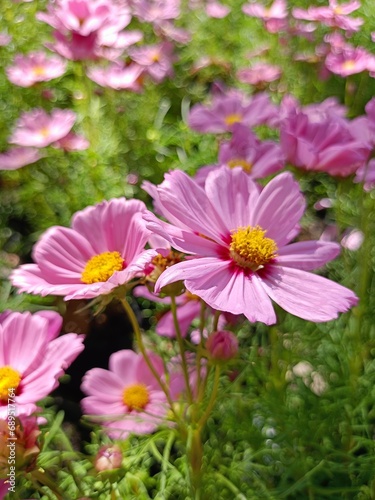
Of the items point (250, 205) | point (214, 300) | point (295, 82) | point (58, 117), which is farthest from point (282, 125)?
point (295, 82)

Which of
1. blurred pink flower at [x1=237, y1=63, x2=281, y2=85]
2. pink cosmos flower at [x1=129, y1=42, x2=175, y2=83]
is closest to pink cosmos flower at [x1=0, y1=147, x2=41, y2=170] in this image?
pink cosmos flower at [x1=129, y1=42, x2=175, y2=83]

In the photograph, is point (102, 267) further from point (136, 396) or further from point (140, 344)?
point (136, 396)

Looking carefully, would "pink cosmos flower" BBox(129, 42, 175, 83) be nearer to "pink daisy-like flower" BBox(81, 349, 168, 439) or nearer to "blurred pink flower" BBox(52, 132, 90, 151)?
"blurred pink flower" BBox(52, 132, 90, 151)

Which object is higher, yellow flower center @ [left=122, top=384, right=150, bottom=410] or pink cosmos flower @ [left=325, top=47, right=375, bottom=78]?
pink cosmos flower @ [left=325, top=47, right=375, bottom=78]

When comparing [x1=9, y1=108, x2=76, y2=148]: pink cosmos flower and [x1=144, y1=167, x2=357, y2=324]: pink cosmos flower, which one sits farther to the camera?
[x1=9, y1=108, x2=76, y2=148]: pink cosmos flower

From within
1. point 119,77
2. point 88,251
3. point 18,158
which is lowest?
point 18,158

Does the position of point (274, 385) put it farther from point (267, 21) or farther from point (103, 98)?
point (267, 21)

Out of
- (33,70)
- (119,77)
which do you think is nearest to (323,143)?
(119,77)
